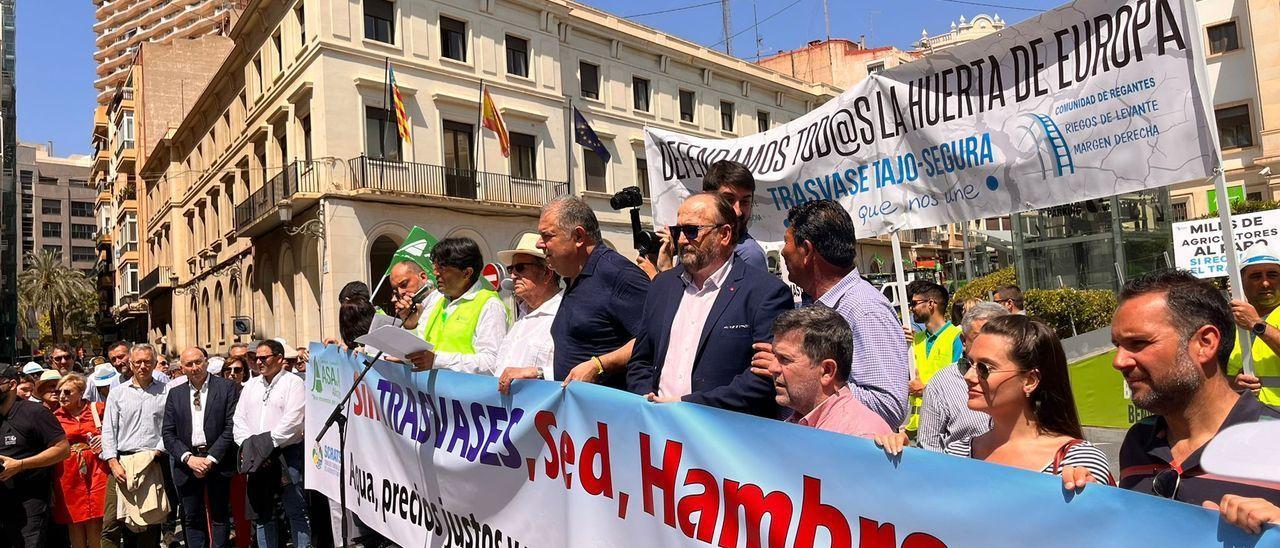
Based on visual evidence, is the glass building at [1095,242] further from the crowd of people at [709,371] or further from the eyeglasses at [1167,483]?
the eyeglasses at [1167,483]

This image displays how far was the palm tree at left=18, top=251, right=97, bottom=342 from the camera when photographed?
67.0 m

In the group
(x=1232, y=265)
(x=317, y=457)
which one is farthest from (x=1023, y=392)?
(x=317, y=457)

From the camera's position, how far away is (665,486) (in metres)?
3.08


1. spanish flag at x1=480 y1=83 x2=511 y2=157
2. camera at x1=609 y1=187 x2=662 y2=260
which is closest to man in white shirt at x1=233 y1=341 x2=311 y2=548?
camera at x1=609 y1=187 x2=662 y2=260

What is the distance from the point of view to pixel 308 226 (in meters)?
23.2

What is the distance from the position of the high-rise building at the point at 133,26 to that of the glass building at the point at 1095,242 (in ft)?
283

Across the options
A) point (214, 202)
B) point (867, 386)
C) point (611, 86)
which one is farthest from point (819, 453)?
point (214, 202)

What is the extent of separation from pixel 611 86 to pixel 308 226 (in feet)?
39.6

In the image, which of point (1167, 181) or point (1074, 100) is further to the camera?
point (1074, 100)

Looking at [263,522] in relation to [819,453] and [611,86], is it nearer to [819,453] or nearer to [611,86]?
[819,453]

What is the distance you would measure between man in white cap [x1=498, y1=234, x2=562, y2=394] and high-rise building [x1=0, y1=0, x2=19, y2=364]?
75.0 feet

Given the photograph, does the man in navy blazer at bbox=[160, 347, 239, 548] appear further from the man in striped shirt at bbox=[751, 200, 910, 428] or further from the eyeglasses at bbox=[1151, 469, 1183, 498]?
the eyeglasses at bbox=[1151, 469, 1183, 498]

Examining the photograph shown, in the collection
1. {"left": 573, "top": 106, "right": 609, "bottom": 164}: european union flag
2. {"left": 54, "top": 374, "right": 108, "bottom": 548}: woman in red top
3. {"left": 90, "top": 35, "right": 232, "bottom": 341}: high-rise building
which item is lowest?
{"left": 54, "top": 374, "right": 108, "bottom": 548}: woman in red top

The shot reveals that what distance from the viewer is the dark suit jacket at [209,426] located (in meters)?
7.09
